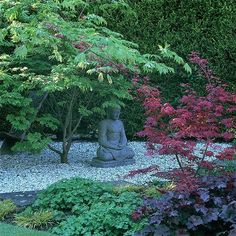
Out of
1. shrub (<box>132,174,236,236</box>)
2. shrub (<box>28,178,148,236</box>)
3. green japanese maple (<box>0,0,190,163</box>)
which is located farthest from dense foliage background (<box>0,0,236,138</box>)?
shrub (<box>132,174,236,236</box>)

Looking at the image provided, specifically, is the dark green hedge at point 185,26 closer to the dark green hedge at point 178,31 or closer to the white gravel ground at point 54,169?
the dark green hedge at point 178,31

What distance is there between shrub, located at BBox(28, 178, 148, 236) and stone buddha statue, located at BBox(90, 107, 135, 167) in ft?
6.74

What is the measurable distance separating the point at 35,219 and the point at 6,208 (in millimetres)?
526

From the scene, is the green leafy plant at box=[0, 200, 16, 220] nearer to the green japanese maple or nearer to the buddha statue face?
the green japanese maple

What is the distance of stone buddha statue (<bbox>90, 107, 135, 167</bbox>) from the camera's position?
851 cm

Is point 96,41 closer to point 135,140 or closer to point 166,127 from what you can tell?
point 166,127

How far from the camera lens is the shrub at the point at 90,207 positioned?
16.5 ft

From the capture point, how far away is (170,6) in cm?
1067

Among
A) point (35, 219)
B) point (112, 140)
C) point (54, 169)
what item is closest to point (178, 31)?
point (112, 140)

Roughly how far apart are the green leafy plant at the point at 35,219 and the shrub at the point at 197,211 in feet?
3.79

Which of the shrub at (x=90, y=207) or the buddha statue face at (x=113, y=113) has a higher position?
the buddha statue face at (x=113, y=113)

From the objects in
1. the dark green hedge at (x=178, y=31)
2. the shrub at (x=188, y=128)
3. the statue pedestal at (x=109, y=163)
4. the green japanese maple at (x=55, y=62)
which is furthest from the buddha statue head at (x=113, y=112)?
the shrub at (x=188, y=128)

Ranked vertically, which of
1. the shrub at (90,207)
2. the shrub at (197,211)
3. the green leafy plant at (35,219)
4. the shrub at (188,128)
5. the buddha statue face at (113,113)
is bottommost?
the green leafy plant at (35,219)

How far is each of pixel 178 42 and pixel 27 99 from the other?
3.71 metres
